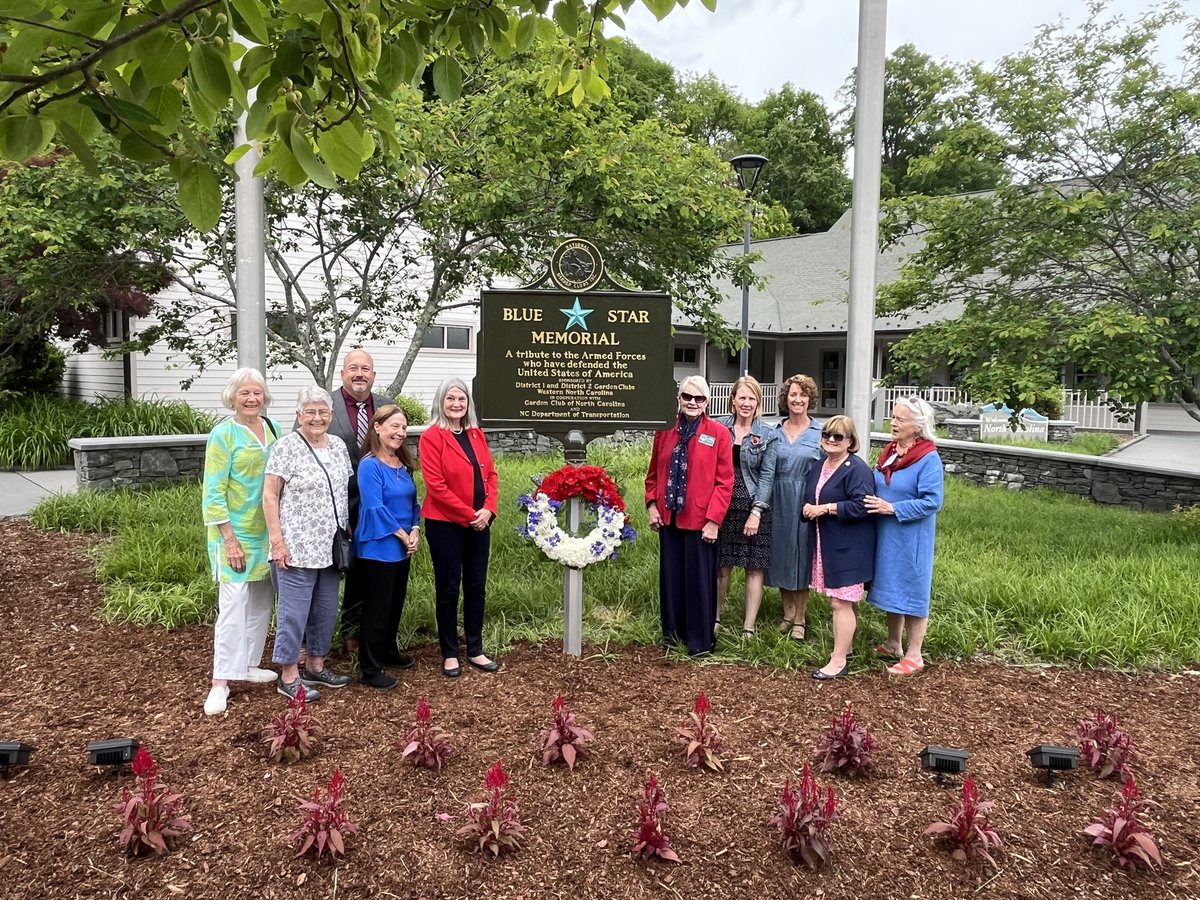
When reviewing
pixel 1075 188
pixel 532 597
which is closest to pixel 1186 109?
pixel 1075 188

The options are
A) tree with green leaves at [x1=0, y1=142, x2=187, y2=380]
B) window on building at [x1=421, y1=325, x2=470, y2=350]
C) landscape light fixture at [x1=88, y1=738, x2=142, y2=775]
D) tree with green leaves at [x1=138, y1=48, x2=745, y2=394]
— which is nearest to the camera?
landscape light fixture at [x1=88, y1=738, x2=142, y2=775]

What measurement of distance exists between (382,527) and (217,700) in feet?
3.90

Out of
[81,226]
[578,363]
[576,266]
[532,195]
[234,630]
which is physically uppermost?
[532,195]

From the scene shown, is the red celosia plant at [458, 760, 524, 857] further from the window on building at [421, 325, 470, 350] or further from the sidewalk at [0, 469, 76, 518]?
the window on building at [421, 325, 470, 350]

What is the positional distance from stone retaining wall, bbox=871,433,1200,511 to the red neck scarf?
7.78m

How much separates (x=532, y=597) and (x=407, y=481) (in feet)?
5.53

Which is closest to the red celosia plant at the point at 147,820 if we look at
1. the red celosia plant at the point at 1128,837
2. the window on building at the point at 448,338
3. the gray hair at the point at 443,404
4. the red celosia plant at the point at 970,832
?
the gray hair at the point at 443,404

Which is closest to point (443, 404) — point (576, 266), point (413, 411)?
point (576, 266)

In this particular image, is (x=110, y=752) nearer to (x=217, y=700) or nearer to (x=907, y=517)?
(x=217, y=700)

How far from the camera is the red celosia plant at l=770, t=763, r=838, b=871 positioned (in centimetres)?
286

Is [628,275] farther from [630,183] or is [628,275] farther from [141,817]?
[141,817]

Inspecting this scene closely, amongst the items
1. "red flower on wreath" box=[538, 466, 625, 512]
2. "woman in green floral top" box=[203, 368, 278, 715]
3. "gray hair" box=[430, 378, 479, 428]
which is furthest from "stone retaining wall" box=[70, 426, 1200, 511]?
"woman in green floral top" box=[203, 368, 278, 715]

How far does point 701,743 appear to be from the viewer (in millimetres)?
3588

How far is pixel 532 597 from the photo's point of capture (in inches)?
227
